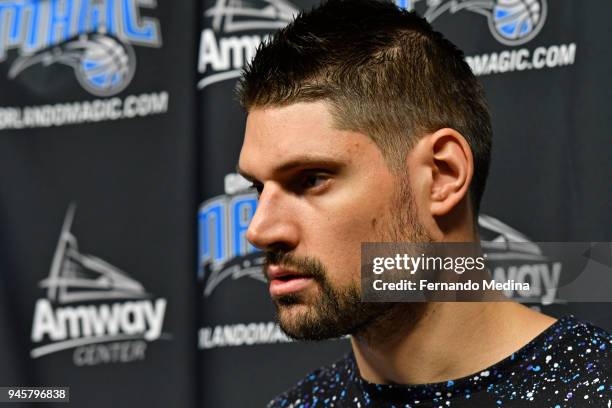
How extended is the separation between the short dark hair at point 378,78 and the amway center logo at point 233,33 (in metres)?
0.62

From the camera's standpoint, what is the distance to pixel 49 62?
1998 millimetres

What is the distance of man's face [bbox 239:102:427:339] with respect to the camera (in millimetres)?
1140

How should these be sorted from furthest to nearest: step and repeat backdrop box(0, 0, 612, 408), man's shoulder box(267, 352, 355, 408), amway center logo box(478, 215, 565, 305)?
step and repeat backdrop box(0, 0, 612, 408), amway center logo box(478, 215, 565, 305), man's shoulder box(267, 352, 355, 408)

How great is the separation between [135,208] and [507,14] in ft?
3.08

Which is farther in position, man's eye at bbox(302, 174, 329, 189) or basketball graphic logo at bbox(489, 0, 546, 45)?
basketball graphic logo at bbox(489, 0, 546, 45)

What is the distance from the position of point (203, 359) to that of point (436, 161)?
92 cm

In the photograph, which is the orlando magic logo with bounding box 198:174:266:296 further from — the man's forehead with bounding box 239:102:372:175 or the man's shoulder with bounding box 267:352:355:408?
the man's forehead with bounding box 239:102:372:175

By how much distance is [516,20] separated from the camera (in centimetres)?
172

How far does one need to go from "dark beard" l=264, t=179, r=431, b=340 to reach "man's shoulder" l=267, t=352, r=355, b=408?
23 centimetres

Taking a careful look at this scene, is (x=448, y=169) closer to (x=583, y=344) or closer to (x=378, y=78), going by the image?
(x=378, y=78)

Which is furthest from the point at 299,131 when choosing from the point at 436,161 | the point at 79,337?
the point at 79,337

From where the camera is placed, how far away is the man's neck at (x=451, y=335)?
1196 mm

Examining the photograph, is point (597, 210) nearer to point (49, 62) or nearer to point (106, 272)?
point (106, 272)

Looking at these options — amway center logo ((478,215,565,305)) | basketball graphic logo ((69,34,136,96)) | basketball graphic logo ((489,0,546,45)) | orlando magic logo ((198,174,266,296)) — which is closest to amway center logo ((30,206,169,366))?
orlando magic logo ((198,174,266,296))
